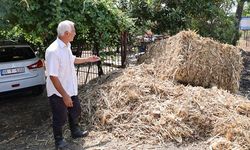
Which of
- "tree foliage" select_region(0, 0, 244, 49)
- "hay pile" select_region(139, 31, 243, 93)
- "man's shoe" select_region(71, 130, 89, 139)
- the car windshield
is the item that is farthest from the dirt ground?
"hay pile" select_region(139, 31, 243, 93)

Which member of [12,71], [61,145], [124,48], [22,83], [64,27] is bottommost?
[61,145]

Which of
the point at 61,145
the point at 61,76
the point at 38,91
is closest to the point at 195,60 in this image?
the point at 61,76

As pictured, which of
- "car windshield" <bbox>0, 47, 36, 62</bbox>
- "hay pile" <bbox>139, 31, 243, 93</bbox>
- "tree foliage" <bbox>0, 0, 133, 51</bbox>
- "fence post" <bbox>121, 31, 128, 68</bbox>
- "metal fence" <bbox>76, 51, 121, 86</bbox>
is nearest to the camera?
"tree foliage" <bbox>0, 0, 133, 51</bbox>

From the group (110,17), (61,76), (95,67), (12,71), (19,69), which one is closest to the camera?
A: (61,76)

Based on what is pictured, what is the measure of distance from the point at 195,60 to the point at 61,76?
3.09 m

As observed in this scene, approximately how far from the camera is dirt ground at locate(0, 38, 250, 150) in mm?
5398

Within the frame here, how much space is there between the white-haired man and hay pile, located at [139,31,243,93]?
2.32 m

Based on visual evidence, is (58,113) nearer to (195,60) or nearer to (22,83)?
(195,60)

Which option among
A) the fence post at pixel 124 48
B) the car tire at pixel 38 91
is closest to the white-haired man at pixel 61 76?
the fence post at pixel 124 48

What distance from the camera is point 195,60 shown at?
720 cm

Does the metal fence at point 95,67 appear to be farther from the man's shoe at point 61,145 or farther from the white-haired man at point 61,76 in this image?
the man's shoe at point 61,145

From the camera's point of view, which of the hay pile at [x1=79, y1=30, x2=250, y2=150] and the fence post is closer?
the hay pile at [x1=79, y1=30, x2=250, y2=150]

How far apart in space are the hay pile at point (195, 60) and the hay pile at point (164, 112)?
14.2 inches

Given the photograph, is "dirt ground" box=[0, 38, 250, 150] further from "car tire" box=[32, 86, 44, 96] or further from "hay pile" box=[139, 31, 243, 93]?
"hay pile" box=[139, 31, 243, 93]
